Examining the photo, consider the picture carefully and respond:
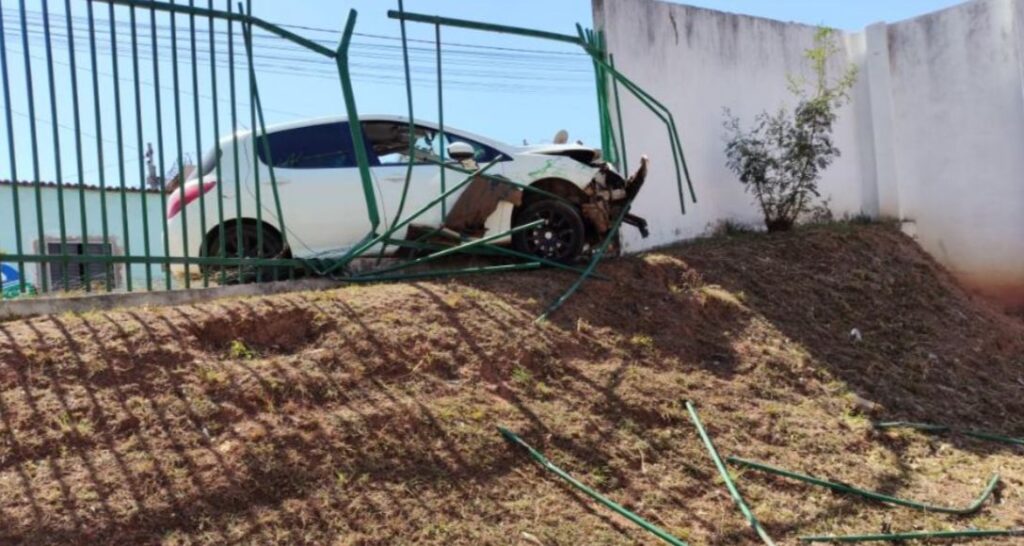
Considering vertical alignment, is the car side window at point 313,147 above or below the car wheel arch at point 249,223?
above

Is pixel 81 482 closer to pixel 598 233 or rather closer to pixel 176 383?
pixel 176 383

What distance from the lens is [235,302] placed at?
488cm

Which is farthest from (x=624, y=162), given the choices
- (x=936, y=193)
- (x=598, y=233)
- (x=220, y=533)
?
(x=220, y=533)

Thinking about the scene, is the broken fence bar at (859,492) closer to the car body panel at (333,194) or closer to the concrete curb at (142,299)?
the car body panel at (333,194)

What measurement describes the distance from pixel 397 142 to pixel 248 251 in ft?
5.14

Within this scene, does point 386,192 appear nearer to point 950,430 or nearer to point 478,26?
point 478,26

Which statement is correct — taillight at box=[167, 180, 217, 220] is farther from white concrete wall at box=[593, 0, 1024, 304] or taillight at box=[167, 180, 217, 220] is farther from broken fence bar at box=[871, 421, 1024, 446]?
broken fence bar at box=[871, 421, 1024, 446]

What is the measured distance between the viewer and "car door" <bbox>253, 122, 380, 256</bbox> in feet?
21.3

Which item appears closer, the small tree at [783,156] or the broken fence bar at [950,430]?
the broken fence bar at [950,430]

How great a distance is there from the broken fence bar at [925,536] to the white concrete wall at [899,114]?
4.75m

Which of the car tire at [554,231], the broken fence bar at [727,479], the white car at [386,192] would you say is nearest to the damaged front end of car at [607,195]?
the white car at [386,192]

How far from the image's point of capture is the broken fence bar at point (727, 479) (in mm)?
4039

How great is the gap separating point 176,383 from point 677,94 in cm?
636

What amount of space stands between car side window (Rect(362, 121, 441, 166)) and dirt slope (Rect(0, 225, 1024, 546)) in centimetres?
144
